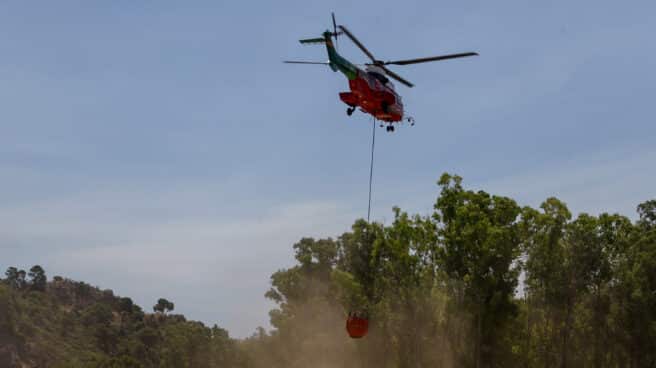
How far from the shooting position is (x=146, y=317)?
14738 cm

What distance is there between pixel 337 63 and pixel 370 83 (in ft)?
6.31

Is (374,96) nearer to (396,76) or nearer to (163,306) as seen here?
(396,76)

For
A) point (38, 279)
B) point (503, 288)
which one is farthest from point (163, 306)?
point (503, 288)

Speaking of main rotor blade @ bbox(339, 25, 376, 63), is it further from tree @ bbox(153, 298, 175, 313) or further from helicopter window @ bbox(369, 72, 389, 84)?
tree @ bbox(153, 298, 175, 313)

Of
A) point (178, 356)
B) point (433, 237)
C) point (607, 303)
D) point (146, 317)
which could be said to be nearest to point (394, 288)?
point (433, 237)

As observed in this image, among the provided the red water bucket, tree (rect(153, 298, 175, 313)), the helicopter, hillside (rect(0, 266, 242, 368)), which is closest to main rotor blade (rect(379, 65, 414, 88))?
the helicopter

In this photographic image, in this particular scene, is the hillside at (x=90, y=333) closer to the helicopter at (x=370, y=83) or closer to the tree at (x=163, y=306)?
the tree at (x=163, y=306)

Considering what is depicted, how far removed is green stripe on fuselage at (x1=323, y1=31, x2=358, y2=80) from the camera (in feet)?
81.9

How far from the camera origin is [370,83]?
26422 mm

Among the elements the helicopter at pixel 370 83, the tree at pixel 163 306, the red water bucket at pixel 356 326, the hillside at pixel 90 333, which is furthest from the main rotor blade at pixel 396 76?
the tree at pixel 163 306

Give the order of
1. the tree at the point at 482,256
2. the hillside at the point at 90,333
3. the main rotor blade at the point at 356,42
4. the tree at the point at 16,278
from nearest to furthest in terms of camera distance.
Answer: the main rotor blade at the point at 356,42, the tree at the point at 482,256, the hillside at the point at 90,333, the tree at the point at 16,278

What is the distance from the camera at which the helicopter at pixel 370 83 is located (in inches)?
985

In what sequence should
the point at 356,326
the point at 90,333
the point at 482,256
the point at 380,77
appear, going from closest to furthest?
the point at 356,326
the point at 380,77
the point at 482,256
the point at 90,333

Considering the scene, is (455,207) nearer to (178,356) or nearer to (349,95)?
(349,95)
